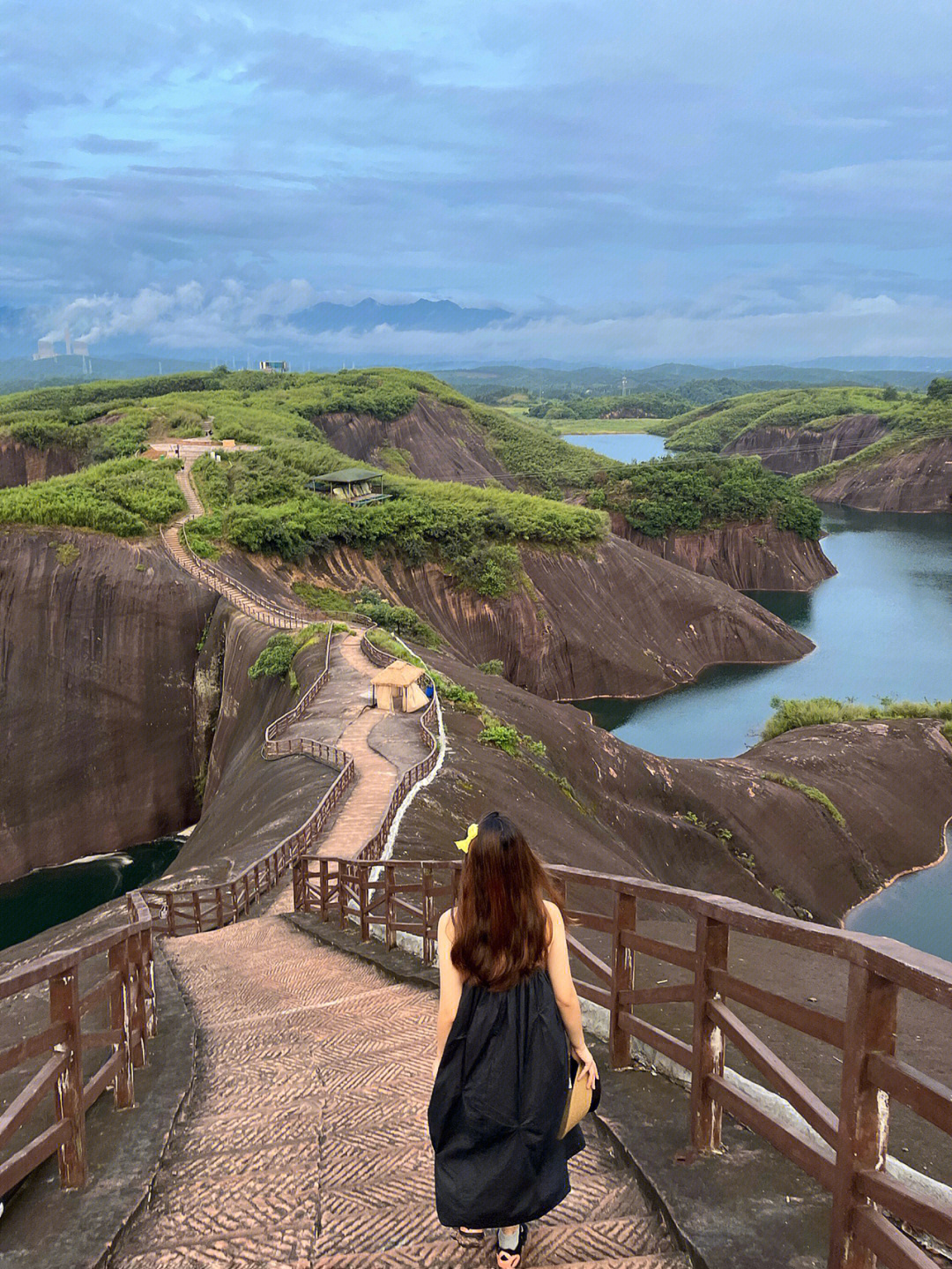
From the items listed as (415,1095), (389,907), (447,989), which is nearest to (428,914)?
(389,907)

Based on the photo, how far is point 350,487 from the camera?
66.9m

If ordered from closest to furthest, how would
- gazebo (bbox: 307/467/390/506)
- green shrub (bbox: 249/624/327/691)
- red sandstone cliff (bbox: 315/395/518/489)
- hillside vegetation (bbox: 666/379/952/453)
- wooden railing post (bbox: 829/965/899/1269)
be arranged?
wooden railing post (bbox: 829/965/899/1269) < green shrub (bbox: 249/624/327/691) < gazebo (bbox: 307/467/390/506) < red sandstone cliff (bbox: 315/395/518/489) < hillside vegetation (bbox: 666/379/952/453)

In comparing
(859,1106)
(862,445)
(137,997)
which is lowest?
(137,997)

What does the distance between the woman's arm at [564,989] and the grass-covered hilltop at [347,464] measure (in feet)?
151

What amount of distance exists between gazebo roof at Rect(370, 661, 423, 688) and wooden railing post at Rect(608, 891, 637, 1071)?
2439cm

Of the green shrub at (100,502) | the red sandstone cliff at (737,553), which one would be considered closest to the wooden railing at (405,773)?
the green shrub at (100,502)

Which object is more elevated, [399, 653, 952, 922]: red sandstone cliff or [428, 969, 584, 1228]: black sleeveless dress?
[428, 969, 584, 1228]: black sleeveless dress

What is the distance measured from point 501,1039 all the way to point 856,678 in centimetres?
6185

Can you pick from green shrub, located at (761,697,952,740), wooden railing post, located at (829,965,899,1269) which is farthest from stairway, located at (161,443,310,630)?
wooden railing post, located at (829,965,899,1269)

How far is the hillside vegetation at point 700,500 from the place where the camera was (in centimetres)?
8706

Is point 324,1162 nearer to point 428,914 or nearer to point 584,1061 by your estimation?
point 584,1061

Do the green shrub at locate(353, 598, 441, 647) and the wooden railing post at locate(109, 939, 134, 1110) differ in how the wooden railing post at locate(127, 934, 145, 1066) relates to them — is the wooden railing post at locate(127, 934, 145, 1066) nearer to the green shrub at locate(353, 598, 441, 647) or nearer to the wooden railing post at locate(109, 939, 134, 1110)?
the wooden railing post at locate(109, 939, 134, 1110)

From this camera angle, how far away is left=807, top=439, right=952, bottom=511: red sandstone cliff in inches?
5044

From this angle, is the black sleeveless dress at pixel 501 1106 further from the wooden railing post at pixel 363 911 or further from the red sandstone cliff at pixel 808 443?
the red sandstone cliff at pixel 808 443
